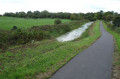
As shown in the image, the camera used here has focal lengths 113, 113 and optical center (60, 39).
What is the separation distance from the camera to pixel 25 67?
6.39 m

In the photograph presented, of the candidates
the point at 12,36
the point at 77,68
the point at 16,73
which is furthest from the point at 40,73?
the point at 12,36

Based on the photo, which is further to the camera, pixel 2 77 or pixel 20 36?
pixel 20 36

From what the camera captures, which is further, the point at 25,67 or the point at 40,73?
the point at 25,67

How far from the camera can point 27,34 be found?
15766 mm

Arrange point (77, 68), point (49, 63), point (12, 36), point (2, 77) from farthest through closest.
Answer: point (12, 36), point (49, 63), point (77, 68), point (2, 77)

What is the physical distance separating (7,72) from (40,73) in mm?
1659

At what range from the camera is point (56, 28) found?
2883 centimetres

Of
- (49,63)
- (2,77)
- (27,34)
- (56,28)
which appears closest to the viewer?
(2,77)

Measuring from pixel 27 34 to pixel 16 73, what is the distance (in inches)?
425

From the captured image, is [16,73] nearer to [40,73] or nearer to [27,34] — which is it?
Answer: [40,73]

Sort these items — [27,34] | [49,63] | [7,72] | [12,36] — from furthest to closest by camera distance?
[27,34] → [12,36] → [49,63] → [7,72]

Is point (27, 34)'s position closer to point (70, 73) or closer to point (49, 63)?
point (49, 63)

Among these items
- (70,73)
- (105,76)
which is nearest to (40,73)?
(70,73)

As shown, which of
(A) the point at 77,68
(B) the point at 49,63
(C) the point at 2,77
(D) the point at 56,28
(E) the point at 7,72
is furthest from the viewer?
(D) the point at 56,28
